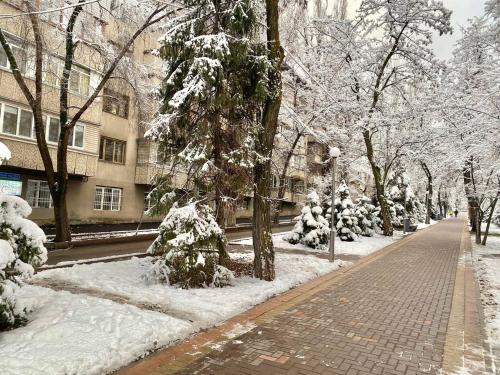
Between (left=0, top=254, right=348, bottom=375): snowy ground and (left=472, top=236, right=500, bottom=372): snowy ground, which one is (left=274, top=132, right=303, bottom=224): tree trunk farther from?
(left=472, top=236, right=500, bottom=372): snowy ground

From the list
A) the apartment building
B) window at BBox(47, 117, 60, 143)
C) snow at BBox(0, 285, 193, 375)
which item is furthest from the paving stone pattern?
window at BBox(47, 117, 60, 143)

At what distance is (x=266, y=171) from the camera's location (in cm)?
882

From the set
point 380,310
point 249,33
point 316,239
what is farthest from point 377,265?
point 249,33

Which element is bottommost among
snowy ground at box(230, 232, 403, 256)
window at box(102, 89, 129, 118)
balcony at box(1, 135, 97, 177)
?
snowy ground at box(230, 232, 403, 256)

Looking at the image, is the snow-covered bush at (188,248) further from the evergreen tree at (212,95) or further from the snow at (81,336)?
the snow at (81,336)

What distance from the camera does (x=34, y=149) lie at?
728 inches

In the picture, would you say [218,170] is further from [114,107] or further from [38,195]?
[114,107]

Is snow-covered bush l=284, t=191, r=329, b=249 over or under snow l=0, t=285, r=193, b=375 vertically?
over

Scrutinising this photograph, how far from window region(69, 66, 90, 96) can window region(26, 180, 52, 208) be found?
5.09 metres

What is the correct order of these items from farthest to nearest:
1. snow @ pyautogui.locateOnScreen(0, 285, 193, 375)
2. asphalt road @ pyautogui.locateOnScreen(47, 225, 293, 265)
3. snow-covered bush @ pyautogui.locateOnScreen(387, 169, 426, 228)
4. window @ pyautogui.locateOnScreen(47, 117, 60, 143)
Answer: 1. snow-covered bush @ pyautogui.locateOnScreen(387, 169, 426, 228)
2. window @ pyautogui.locateOnScreen(47, 117, 60, 143)
3. asphalt road @ pyautogui.locateOnScreen(47, 225, 293, 265)
4. snow @ pyautogui.locateOnScreen(0, 285, 193, 375)

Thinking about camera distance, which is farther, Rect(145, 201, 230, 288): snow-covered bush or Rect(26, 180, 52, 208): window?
Rect(26, 180, 52, 208): window

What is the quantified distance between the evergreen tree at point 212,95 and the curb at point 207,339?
1617 mm

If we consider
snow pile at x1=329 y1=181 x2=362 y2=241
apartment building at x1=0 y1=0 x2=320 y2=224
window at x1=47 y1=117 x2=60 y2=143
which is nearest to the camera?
apartment building at x1=0 y1=0 x2=320 y2=224

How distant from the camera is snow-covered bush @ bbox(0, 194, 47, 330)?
15.7 feet
